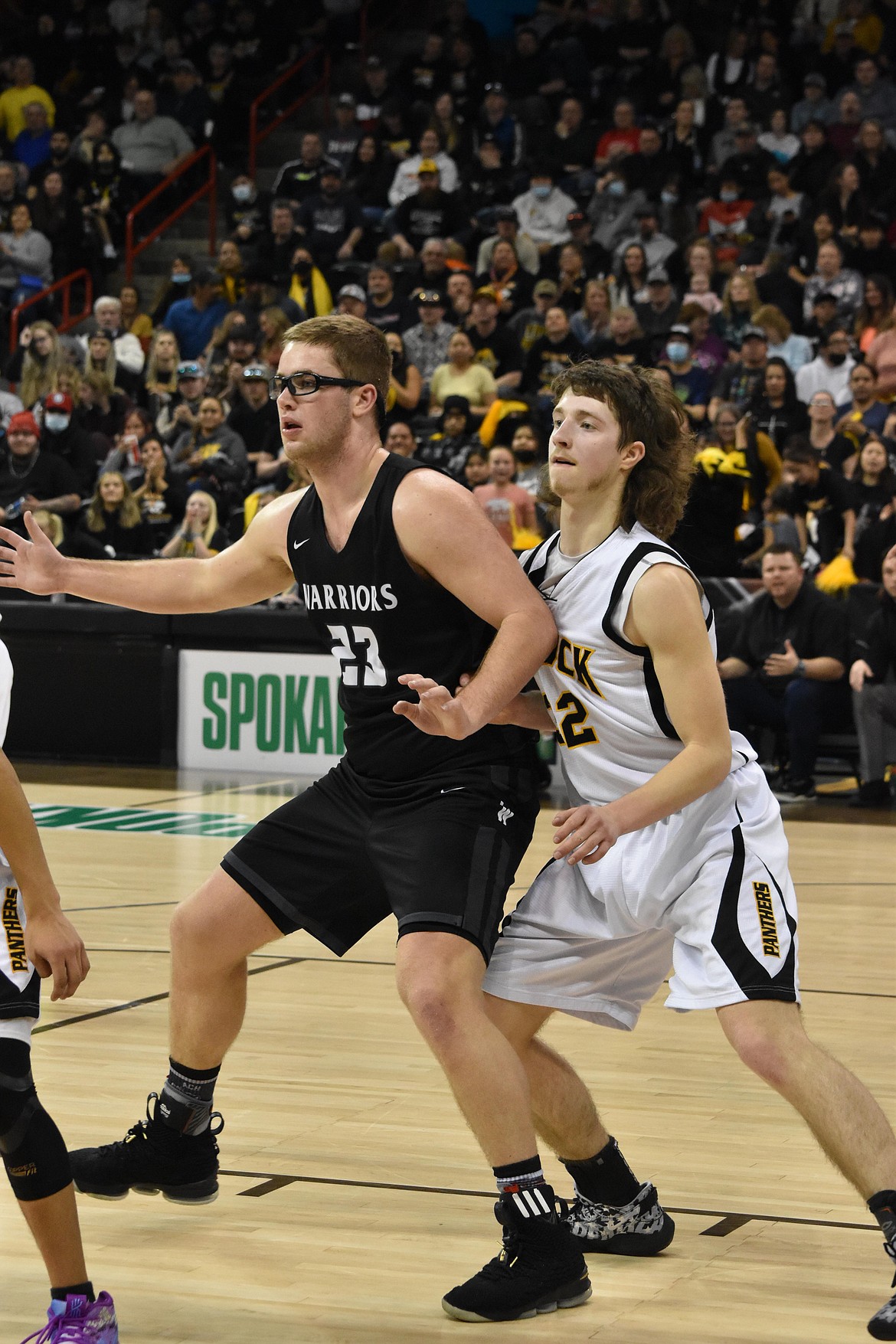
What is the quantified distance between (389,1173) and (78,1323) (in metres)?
1.36

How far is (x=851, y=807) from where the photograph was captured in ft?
35.0

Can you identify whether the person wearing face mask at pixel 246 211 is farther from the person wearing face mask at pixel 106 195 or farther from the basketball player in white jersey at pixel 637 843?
the basketball player in white jersey at pixel 637 843

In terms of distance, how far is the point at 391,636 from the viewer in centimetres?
381

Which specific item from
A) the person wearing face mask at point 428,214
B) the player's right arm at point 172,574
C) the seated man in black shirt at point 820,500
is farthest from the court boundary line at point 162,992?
the person wearing face mask at point 428,214

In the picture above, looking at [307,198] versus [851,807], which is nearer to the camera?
[851,807]

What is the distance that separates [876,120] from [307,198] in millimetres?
5249

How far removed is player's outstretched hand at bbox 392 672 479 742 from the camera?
3.37 metres

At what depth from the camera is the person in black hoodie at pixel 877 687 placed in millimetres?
10484

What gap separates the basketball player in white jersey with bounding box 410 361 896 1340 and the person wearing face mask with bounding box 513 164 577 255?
12.6m

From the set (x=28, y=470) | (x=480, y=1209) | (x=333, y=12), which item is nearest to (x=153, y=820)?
(x=28, y=470)

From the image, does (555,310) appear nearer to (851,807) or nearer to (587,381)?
(851,807)

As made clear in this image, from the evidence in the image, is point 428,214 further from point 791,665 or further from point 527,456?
point 791,665

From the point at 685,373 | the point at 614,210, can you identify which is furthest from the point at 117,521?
the point at 614,210

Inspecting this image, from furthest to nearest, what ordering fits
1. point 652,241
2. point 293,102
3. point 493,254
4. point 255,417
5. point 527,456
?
point 293,102 → point 493,254 → point 652,241 → point 255,417 → point 527,456
